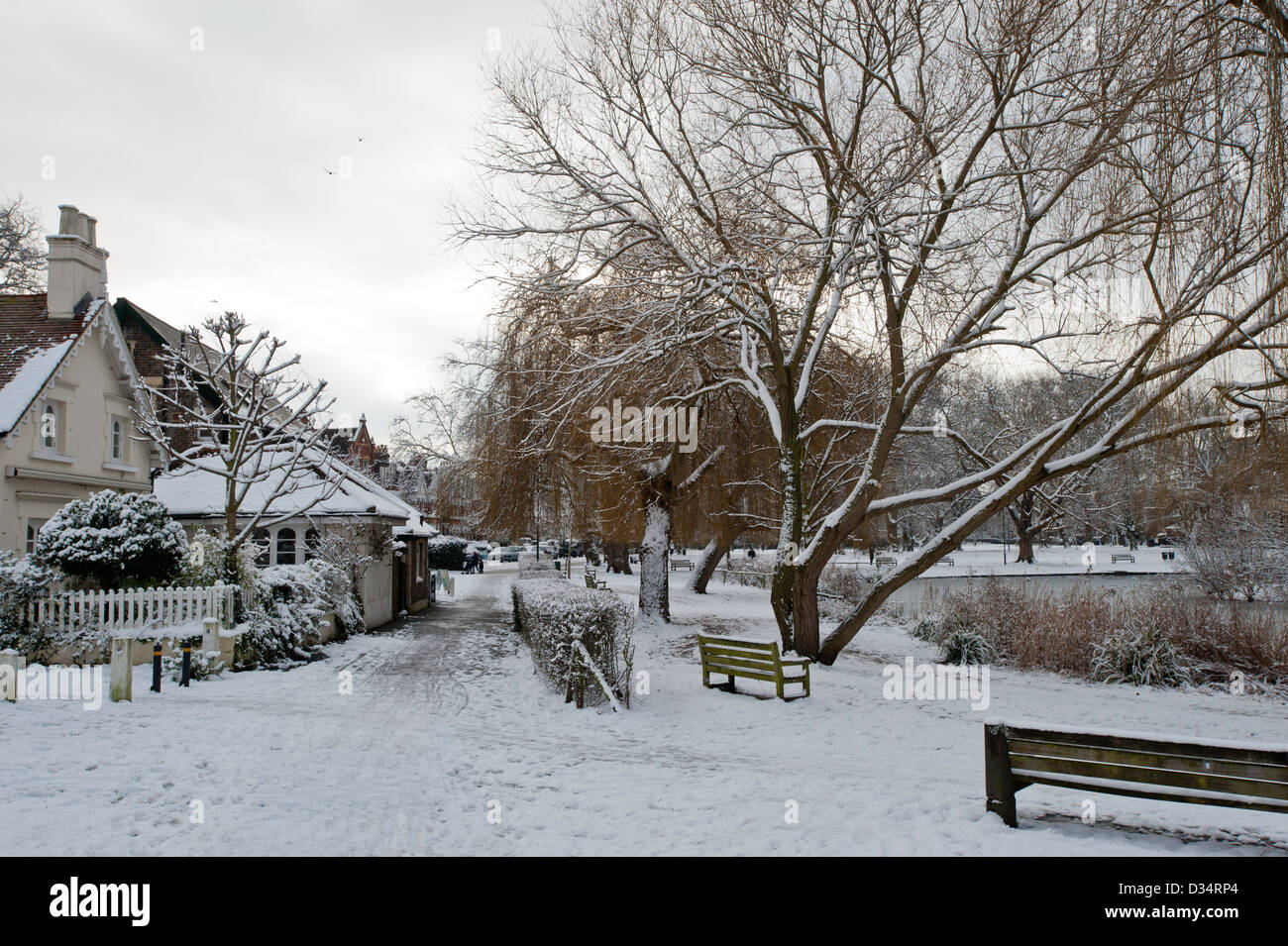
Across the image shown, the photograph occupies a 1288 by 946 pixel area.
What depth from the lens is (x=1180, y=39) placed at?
8078 mm

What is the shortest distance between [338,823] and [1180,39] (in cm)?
1059

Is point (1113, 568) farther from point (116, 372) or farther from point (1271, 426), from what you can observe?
point (116, 372)

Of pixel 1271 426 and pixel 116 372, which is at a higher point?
pixel 116 372

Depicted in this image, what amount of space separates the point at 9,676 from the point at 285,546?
500 inches

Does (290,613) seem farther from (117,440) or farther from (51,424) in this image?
(117,440)

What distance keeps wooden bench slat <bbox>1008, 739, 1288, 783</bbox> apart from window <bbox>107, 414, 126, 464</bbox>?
21615mm

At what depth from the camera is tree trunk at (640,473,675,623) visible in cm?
1995

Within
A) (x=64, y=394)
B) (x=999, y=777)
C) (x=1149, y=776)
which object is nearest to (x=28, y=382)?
(x=64, y=394)

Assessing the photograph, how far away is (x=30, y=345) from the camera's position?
18484 mm

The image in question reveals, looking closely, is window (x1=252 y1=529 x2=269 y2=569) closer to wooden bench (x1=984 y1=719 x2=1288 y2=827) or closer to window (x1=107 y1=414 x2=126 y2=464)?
window (x1=107 y1=414 x2=126 y2=464)

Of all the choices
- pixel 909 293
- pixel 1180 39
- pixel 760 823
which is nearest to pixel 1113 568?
pixel 909 293

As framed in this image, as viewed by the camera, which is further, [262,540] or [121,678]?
[262,540]

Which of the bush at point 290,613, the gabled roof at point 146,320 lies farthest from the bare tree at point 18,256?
the bush at point 290,613

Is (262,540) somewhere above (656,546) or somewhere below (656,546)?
above
